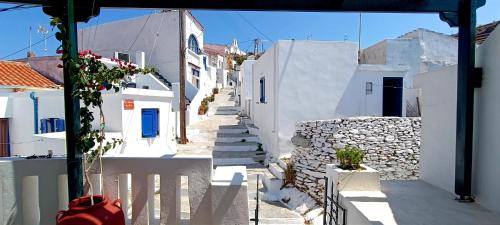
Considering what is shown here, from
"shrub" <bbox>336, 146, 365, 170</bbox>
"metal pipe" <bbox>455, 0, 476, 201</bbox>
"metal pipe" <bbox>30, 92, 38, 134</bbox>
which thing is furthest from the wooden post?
"metal pipe" <bbox>30, 92, 38, 134</bbox>

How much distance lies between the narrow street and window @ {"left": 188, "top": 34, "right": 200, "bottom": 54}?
25.8ft

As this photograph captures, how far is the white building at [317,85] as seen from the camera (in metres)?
11.3

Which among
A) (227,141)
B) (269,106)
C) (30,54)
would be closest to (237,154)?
(227,141)

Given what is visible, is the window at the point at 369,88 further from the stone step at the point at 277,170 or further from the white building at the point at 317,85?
the stone step at the point at 277,170

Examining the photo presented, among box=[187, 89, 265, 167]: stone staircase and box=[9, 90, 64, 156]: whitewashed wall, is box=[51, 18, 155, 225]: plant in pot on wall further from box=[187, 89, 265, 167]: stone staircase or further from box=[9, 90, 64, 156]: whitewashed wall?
box=[187, 89, 265, 167]: stone staircase

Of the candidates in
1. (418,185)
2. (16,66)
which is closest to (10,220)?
(418,185)

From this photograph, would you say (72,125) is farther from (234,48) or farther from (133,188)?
(234,48)

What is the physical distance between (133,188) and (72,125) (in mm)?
785

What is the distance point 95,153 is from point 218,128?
1384cm

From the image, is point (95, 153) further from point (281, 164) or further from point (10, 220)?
point (281, 164)

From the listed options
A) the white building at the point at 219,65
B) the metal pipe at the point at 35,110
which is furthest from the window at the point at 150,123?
the white building at the point at 219,65

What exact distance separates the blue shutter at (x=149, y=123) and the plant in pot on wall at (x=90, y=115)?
26.2ft

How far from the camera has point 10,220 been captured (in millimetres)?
2617

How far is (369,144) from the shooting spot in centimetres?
1001
